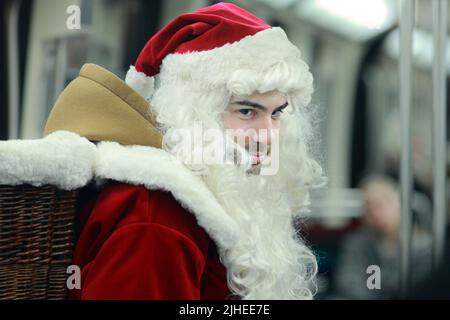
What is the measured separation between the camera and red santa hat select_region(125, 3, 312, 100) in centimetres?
145

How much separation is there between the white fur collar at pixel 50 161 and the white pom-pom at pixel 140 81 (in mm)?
375

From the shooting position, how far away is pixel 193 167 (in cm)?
137

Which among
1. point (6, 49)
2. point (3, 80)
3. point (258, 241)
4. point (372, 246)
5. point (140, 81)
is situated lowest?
point (372, 246)

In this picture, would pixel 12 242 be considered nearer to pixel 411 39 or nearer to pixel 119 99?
pixel 119 99

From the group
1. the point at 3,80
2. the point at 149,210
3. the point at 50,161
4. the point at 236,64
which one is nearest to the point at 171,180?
the point at 149,210

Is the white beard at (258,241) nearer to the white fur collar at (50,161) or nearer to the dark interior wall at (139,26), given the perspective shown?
the white fur collar at (50,161)

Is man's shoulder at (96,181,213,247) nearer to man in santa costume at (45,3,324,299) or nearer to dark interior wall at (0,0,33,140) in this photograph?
man in santa costume at (45,3,324,299)

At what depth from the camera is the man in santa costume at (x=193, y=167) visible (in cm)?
121

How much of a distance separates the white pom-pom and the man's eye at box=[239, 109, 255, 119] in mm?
296

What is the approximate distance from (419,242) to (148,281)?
3.64 ft

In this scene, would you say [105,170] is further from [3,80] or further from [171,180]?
[3,80]

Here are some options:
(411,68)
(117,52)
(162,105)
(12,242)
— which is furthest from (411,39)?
(12,242)

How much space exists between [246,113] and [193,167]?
0.67ft

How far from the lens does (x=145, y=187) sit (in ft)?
4.10
